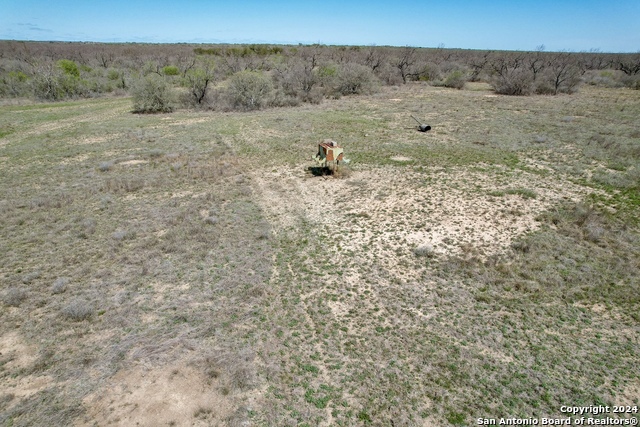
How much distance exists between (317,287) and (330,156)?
836 cm

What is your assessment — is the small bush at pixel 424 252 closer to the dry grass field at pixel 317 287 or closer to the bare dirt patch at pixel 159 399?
the dry grass field at pixel 317 287

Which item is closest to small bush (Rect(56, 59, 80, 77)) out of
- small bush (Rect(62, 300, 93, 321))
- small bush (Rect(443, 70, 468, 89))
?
small bush (Rect(62, 300, 93, 321))

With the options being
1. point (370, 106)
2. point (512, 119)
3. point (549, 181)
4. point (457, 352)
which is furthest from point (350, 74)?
point (457, 352)

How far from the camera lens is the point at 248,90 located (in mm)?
32844

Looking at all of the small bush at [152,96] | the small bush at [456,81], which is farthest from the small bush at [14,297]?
the small bush at [456,81]

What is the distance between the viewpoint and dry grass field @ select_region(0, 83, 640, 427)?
655 cm

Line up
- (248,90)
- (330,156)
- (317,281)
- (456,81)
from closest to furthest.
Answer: (317,281)
(330,156)
(248,90)
(456,81)

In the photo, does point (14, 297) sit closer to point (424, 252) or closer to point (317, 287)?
point (317, 287)

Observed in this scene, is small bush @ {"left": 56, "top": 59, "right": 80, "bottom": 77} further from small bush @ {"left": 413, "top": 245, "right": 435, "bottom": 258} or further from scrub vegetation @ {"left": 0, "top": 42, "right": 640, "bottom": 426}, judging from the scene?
small bush @ {"left": 413, "top": 245, "right": 435, "bottom": 258}

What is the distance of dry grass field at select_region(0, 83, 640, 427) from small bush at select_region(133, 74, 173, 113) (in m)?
13.3

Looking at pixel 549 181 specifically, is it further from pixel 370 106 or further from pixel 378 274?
pixel 370 106

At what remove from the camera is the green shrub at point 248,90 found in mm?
32812

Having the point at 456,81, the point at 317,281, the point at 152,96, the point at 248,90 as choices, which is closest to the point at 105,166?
the point at 317,281

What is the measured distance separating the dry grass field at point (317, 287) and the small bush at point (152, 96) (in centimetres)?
1332
